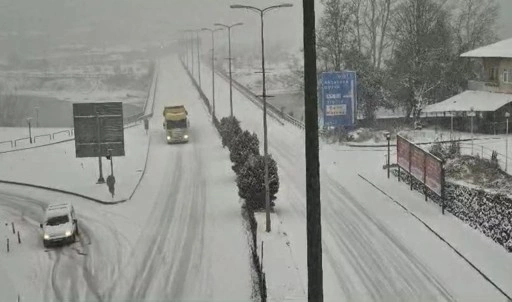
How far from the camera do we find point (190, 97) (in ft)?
296

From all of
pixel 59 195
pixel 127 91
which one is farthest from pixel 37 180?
pixel 127 91

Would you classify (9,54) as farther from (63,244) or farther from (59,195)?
(63,244)

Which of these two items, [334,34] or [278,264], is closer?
[278,264]

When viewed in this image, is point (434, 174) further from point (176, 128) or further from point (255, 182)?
point (176, 128)

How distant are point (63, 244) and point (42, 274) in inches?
148

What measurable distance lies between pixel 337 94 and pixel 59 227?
18042 mm

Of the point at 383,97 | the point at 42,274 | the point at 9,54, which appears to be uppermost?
the point at 9,54

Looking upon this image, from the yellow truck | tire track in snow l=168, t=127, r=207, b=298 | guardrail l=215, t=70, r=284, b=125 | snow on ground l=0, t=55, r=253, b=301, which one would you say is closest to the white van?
snow on ground l=0, t=55, r=253, b=301

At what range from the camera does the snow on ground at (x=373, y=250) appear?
1911 cm

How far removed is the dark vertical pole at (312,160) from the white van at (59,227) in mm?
18679

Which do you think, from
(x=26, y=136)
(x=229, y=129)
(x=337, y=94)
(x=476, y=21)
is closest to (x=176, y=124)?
(x=229, y=129)

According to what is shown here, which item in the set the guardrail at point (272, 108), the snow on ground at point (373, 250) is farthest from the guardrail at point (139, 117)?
the snow on ground at point (373, 250)

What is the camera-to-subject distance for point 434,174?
95.4 feet

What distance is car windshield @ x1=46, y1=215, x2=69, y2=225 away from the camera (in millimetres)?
26719
